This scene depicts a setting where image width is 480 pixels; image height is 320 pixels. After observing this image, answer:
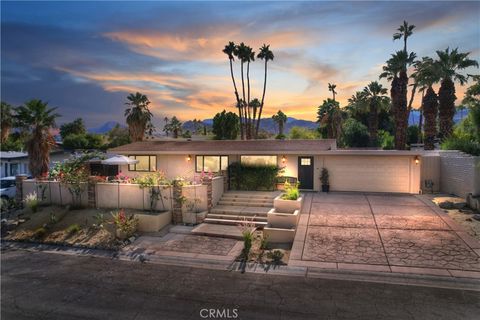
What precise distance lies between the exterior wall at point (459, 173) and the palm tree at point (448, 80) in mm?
10760

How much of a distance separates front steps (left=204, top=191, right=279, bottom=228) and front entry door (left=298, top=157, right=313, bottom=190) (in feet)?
8.78

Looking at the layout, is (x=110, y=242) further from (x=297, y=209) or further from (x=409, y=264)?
(x=409, y=264)

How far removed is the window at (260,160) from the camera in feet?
74.2

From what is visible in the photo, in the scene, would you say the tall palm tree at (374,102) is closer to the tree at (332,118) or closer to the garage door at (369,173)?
the tree at (332,118)

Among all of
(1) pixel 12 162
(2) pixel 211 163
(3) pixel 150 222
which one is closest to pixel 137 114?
(1) pixel 12 162

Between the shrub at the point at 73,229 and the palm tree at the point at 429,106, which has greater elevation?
the palm tree at the point at 429,106

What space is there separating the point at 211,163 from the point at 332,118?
3015 cm

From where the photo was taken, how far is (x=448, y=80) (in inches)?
1204

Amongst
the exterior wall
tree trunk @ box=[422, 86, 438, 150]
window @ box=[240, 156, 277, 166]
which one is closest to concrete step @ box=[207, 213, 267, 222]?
window @ box=[240, 156, 277, 166]

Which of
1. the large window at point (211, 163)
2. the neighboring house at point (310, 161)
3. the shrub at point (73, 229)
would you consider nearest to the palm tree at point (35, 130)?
the neighboring house at point (310, 161)

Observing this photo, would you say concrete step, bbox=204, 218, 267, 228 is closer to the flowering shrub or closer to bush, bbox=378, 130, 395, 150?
the flowering shrub

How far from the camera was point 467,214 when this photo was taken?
15.6 metres

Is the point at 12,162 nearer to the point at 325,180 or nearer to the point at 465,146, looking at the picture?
the point at 325,180

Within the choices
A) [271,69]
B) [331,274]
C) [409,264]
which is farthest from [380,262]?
[271,69]
